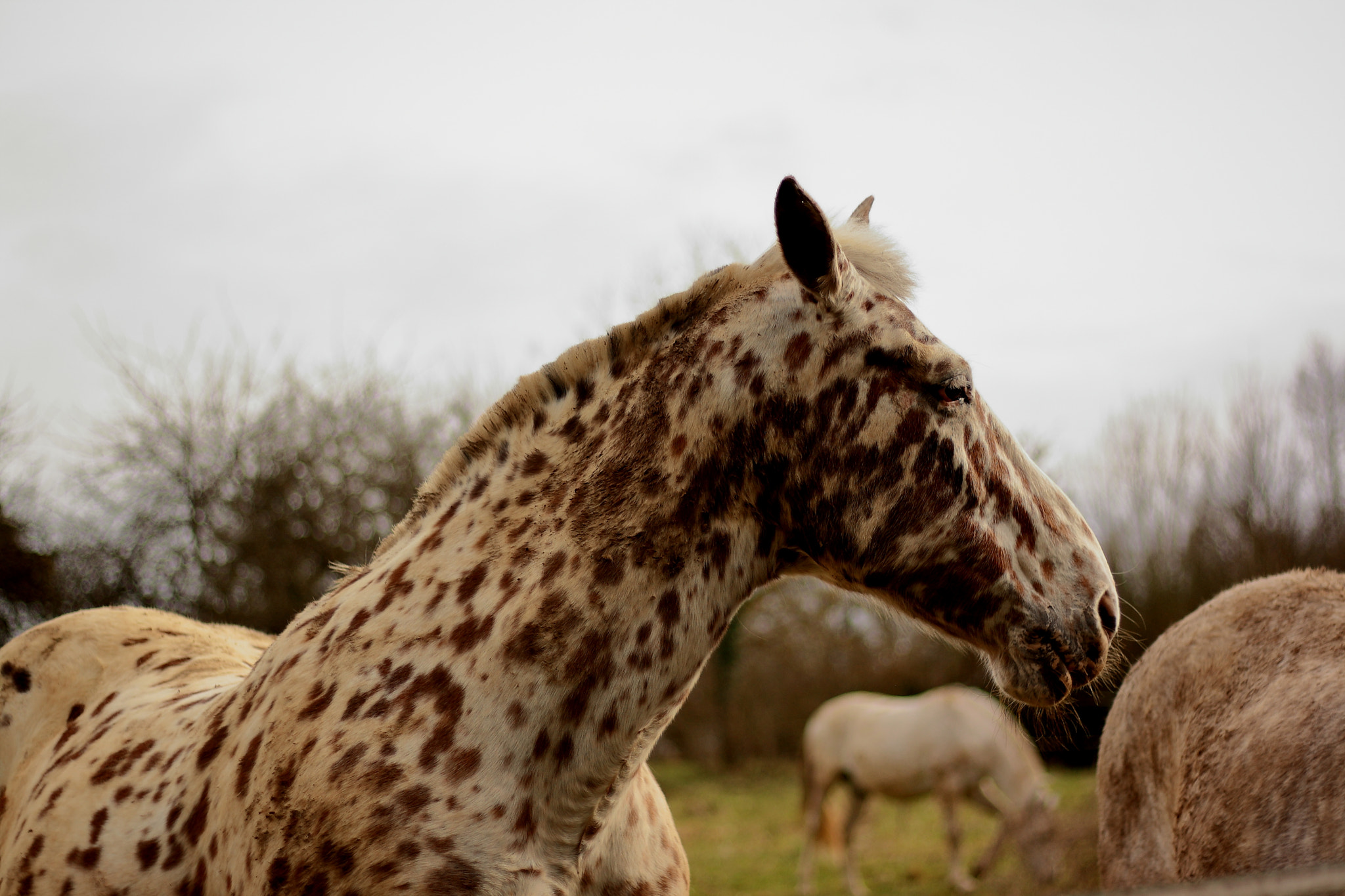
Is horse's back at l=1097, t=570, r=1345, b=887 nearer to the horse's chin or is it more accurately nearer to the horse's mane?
the horse's chin

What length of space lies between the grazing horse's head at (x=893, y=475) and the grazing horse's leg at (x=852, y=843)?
1076 cm

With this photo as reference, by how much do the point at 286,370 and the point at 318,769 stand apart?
1497 cm

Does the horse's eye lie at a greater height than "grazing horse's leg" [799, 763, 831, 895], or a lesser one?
greater

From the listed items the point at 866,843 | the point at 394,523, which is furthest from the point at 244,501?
the point at 866,843

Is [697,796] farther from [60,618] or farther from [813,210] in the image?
[813,210]

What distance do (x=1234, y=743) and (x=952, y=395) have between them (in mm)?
1859

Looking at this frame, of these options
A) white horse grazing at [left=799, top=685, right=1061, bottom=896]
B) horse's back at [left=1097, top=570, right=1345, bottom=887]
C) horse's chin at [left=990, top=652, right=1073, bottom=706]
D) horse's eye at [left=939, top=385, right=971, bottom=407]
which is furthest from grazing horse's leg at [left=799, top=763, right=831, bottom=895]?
horse's eye at [left=939, top=385, right=971, bottom=407]

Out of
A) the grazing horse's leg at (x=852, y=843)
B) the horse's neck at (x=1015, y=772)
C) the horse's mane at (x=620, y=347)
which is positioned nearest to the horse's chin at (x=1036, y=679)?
the horse's mane at (x=620, y=347)

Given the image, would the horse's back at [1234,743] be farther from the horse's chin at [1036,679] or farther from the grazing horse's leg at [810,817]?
the grazing horse's leg at [810,817]

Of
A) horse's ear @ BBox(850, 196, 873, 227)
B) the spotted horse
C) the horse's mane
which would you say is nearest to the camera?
the spotted horse

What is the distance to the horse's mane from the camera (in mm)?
2316

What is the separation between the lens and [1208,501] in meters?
21.0

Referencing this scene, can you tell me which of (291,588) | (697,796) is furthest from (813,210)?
(697,796)

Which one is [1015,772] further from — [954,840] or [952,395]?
[952,395]
